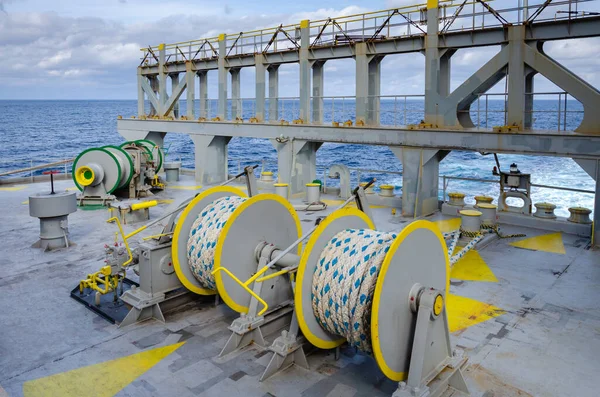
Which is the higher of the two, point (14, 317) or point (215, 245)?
point (215, 245)

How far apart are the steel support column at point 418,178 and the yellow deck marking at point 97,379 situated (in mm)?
10636

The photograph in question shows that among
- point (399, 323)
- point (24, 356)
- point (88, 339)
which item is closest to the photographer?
point (399, 323)

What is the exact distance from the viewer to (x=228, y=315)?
26.2ft

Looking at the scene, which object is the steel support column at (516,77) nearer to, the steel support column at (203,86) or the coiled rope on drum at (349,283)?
the coiled rope on drum at (349,283)

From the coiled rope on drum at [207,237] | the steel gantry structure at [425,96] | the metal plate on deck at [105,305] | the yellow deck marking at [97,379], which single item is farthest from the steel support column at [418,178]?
the yellow deck marking at [97,379]

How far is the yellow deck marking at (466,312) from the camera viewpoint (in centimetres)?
775

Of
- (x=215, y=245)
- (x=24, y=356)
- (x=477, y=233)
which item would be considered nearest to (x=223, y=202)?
(x=215, y=245)

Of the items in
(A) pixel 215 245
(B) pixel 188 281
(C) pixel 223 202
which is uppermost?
(C) pixel 223 202

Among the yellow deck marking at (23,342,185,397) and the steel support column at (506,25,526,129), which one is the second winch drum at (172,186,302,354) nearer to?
the yellow deck marking at (23,342,185,397)

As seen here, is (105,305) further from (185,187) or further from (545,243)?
(185,187)

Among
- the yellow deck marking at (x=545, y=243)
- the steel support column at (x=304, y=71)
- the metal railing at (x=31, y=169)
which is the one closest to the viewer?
the yellow deck marking at (x=545, y=243)

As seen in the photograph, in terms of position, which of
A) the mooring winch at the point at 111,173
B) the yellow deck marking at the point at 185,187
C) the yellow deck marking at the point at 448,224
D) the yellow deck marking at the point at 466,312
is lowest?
the yellow deck marking at the point at 466,312

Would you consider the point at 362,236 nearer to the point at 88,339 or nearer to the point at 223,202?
the point at 223,202

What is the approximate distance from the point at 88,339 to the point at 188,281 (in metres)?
1.59
